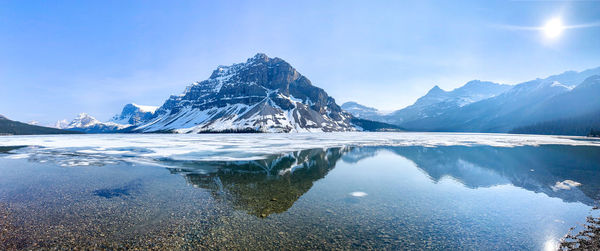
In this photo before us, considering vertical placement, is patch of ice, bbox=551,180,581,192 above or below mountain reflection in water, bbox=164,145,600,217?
below

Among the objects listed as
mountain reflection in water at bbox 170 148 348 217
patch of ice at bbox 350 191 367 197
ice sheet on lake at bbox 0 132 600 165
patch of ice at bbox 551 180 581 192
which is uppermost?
ice sheet on lake at bbox 0 132 600 165

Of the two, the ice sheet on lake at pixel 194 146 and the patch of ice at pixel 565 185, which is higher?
the ice sheet on lake at pixel 194 146

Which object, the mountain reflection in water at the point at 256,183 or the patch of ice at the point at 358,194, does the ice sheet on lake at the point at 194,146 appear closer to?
the mountain reflection in water at the point at 256,183

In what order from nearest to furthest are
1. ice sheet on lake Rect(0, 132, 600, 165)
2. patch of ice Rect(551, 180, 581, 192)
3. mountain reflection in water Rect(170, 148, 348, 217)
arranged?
1. mountain reflection in water Rect(170, 148, 348, 217)
2. patch of ice Rect(551, 180, 581, 192)
3. ice sheet on lake Rect(0, 132, 600, 165)

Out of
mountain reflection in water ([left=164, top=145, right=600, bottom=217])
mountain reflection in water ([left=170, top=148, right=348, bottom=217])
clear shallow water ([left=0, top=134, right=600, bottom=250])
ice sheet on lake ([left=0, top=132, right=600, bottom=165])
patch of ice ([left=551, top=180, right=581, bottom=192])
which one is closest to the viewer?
clear shallow water ([left=0, top=134, right=600, bottom=250])

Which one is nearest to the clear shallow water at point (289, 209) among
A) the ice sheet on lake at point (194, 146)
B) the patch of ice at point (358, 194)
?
the patch of ice at point (358, 194)

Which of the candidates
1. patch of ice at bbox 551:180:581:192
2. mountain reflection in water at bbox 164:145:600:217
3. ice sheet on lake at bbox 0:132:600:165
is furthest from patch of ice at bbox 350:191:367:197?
ice sheet on lake at bbox 0:132:600:165

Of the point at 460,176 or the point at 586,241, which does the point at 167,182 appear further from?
the point at 460,176

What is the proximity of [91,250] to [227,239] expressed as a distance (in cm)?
601

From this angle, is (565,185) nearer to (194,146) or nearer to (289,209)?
(289,209)

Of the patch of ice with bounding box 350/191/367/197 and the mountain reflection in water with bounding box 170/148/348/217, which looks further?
the patch of ice with bounding box 350/191/367/197

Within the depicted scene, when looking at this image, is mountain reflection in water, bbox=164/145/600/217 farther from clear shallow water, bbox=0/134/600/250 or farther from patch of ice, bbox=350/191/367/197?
patch of ice, bbox=350/191/367/197

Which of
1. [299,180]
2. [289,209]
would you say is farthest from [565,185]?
[289,209]

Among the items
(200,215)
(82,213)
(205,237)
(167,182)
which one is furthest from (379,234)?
(167,182)
